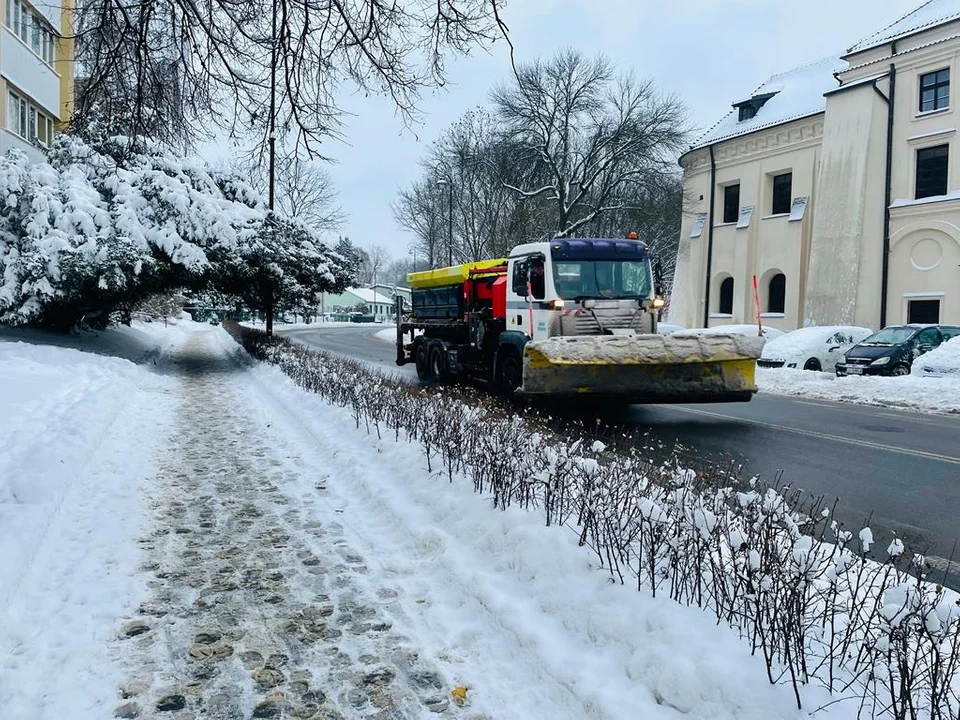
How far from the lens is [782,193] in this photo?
1276 inches

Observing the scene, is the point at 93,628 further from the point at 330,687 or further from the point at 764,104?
the point at 764,104

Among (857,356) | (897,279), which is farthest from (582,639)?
(897,279)

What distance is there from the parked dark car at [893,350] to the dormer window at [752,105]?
18372mm

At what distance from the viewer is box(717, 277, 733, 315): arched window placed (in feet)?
113

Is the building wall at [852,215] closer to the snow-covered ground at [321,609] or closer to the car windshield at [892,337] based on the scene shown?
the car windshield at [892,337]

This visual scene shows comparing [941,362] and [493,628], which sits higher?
[941,362]

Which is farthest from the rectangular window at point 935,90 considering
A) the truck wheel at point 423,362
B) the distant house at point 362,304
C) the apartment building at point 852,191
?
the distant house at point 362,304

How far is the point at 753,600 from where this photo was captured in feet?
10.3

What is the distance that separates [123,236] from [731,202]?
27721 mm

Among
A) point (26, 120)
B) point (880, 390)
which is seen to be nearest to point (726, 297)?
point (880, 390)

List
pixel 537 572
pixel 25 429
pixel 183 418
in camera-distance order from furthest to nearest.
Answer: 1. pixel 183 418
2. pixel 25 429
3. pixel 537 572

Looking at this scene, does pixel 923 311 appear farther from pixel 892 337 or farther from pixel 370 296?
pixel 370 296

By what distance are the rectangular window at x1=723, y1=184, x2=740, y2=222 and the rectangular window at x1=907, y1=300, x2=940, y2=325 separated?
10.1 m

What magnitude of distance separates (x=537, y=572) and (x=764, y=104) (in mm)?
35890
